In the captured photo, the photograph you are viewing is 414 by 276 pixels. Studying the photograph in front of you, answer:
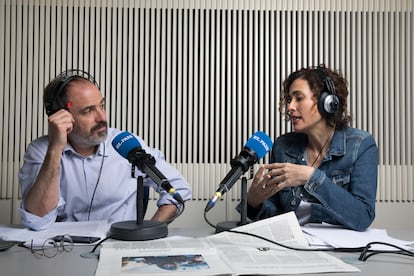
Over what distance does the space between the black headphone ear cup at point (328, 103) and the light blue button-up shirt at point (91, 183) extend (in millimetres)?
657

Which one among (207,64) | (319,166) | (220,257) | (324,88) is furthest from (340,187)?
(207,64)

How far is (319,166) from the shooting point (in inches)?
63.2

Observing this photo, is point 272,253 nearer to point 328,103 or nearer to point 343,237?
point 343,237

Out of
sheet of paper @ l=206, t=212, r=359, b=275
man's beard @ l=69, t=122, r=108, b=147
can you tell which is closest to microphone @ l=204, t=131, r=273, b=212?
sheet of paper @ l=206, t=212, r=359, b=275

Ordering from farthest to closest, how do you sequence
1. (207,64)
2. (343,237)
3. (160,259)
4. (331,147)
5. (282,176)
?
(207,64)
(331,147)
(282,176)
(343,237)
(160,259)

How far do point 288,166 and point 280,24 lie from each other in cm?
140

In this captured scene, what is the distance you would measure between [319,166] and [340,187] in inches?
8.6

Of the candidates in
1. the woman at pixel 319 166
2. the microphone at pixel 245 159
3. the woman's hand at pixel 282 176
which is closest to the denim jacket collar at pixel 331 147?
the woman at pixel 319 166

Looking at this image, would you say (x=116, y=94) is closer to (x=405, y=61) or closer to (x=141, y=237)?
(x=141, y=237)

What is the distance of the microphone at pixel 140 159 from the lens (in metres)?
1.10

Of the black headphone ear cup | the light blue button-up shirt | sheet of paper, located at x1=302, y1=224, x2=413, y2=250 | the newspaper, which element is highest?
the black headphone ear cup

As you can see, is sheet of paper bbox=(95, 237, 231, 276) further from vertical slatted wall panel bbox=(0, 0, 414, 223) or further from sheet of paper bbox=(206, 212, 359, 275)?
vertical slatted wall panel bbox=(0, 0, 414, 223)

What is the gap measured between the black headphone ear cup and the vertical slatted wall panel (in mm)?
812

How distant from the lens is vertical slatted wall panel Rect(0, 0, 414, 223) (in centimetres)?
242
